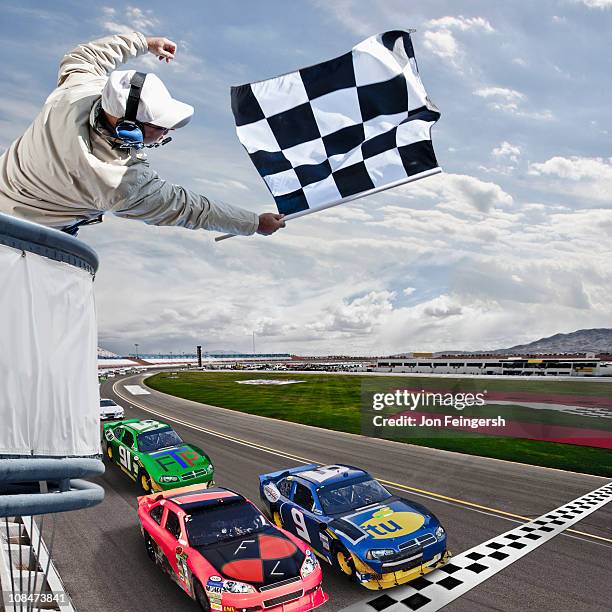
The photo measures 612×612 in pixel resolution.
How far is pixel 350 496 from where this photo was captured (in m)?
7.98

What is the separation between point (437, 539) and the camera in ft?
22.7

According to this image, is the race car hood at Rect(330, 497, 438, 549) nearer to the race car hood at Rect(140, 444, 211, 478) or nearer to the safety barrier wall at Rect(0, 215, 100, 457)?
the race car hood at Rect(140, 444, 211, 478)

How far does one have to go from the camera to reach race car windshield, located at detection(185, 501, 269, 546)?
6.48 m

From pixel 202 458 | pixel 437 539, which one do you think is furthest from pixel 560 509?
pixel 202 458

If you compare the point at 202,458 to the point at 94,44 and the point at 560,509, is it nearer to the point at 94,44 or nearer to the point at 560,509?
the point at 560,509

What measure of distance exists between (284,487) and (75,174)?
8.02 m

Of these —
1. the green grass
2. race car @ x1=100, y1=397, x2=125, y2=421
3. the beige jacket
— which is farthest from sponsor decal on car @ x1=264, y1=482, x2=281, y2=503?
race car @ x1=100, y1=397, x2=125, y2=421

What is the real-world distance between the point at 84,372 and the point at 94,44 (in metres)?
1.74

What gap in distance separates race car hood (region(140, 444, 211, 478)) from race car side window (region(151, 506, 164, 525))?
2.85 meters

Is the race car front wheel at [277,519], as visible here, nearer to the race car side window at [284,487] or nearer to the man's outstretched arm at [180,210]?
the race car side window at [284,487]

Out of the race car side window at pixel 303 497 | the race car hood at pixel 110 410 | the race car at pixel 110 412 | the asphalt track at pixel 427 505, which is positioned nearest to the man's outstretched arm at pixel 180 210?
the asphalt track at pixel 427 505

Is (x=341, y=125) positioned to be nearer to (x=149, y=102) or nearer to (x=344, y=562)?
(x=149, y=102)

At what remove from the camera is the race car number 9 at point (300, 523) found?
7.68 metres

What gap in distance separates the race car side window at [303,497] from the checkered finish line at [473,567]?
190 cm
